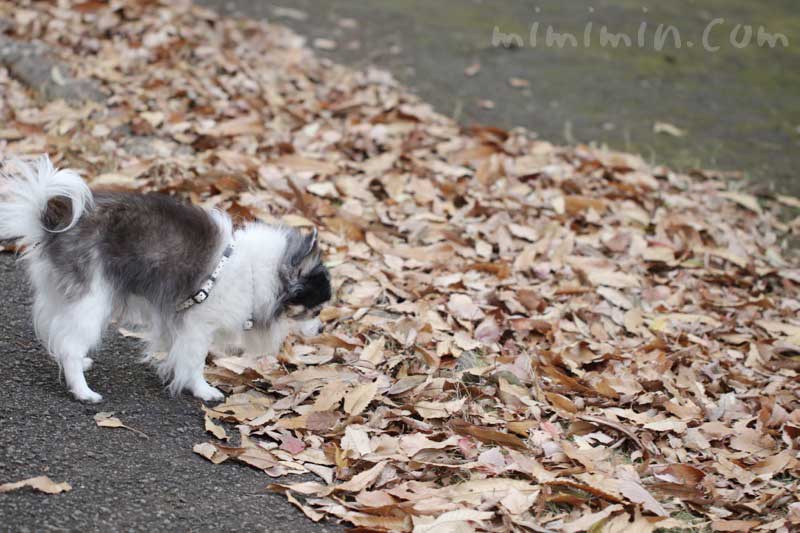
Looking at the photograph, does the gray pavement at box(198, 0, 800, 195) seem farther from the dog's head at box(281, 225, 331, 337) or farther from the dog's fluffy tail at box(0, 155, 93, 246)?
the dog's fluffy tail at box(0, 155, 93, 246)

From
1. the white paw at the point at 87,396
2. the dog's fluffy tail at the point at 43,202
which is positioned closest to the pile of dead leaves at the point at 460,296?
the white paw at the point at 87,396

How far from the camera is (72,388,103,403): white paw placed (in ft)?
12.0

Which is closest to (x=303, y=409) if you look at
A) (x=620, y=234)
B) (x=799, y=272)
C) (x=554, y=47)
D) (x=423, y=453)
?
(x=423, y=453)

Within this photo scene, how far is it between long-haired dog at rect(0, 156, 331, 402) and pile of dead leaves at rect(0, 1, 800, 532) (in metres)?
0.28

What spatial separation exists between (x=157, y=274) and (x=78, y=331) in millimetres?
384

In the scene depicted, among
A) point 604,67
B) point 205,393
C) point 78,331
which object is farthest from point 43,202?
point 604,67

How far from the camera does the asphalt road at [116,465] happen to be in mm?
2996

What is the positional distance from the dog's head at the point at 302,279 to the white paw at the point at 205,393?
0.46 meters

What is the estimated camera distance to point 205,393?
12.9 feet

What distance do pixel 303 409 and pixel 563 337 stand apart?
1.59 meters

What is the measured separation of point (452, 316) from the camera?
476cm

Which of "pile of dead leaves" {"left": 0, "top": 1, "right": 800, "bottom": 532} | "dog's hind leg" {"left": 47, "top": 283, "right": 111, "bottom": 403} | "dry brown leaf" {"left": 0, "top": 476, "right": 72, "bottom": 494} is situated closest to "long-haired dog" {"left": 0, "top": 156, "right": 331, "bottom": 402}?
"dog's hind leg" {"left": 47, "top": 283, "right": 111, "bottom": 403}

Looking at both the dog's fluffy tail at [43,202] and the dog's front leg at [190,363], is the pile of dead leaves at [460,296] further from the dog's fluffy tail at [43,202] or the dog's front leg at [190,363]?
the dog's fluffy tail at [43,202]

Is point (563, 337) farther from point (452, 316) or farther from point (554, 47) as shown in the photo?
point (554, 47)
